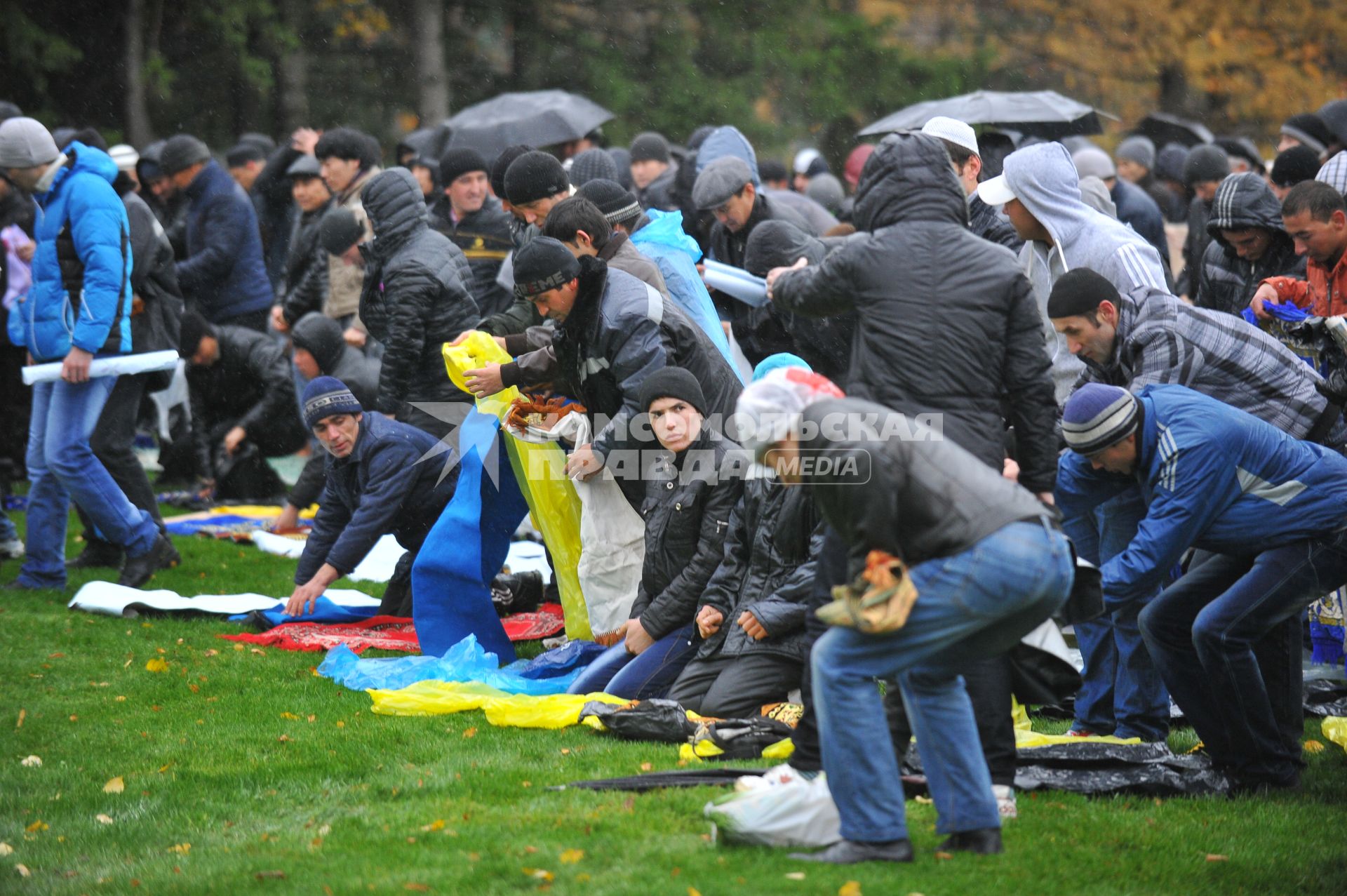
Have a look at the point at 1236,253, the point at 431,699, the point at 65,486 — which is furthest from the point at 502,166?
the point at 1236,253

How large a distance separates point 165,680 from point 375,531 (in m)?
1.34

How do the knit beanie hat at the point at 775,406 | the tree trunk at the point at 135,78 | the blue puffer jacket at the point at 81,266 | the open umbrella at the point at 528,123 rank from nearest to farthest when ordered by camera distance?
the knit beanie hat at the point at 775,406 → the blue puffer jacket at the point at 81,266 → the open umbrella at the point at 528,123 → the tree trunk at the point at 135,78

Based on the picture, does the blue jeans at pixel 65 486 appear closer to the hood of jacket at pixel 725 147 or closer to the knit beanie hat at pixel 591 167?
the knit beanie hat at pixel 591 167

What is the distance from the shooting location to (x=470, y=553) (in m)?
7.25

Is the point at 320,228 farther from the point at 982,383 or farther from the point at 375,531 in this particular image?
the point at 982,383

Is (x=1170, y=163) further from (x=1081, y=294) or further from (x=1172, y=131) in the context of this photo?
(x=1081, y=294)

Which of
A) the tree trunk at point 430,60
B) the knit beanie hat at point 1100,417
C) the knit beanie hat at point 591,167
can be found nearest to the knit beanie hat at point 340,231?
the knit beanie hat at point 591,167

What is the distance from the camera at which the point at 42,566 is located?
8.70 metres

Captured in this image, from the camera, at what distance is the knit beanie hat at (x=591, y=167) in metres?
9.41

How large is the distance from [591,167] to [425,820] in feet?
18.2

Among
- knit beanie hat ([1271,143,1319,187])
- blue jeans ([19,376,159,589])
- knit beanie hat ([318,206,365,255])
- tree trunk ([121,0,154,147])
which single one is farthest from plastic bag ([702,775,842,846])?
tree trunk ([121,0,154,147])

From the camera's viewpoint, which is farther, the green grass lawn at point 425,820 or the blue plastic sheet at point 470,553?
the blue plastic sheet at point 470,553

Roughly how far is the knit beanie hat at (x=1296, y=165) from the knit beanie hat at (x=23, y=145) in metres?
7.06

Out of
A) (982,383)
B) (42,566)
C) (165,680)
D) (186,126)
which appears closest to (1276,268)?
(982,383)
